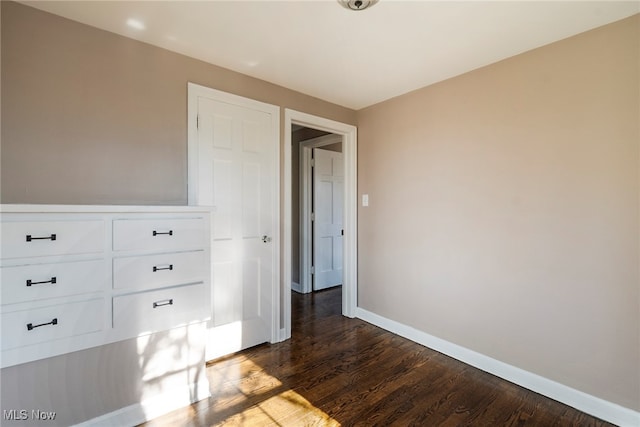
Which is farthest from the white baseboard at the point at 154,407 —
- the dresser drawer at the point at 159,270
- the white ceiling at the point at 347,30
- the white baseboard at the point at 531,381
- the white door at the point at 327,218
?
the white door at the point at 327,218

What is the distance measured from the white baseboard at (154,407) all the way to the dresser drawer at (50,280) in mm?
679

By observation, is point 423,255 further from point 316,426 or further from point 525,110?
point 316,426

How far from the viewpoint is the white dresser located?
1.33 m

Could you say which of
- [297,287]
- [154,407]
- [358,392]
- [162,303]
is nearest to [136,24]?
[162,303]

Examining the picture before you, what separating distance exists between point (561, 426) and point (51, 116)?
3431 millimetres

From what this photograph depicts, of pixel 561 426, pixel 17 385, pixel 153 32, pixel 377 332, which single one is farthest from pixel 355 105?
pixel 17 385

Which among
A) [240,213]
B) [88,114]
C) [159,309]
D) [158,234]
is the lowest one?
[159,309]

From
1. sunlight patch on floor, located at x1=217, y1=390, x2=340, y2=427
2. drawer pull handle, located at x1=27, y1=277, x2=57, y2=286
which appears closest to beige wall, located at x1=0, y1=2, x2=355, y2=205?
drawer pull handle, located at x1=27, y1=277, x2=57, y2=286

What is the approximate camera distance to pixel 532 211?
2.04 metres

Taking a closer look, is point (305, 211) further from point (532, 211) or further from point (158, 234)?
point (532, 211)

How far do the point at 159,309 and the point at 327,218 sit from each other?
2.86 meters

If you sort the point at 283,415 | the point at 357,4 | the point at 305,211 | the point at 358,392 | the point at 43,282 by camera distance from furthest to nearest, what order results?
1. the point at 305,211
2. the point at 358,392
3. the point at 283,415
4. the point at 357,4
5. the point at 43,282

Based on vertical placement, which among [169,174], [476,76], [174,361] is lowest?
[174,361]

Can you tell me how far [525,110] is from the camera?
207 centimetres
